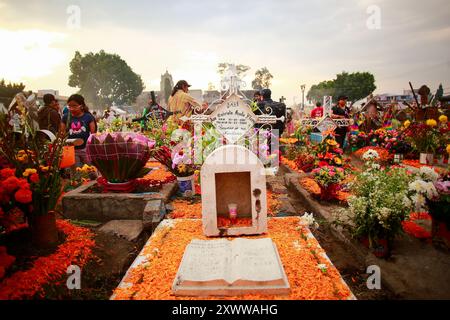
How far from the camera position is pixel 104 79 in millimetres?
53188

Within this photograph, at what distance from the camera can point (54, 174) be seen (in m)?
3.26

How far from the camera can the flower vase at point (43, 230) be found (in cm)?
311

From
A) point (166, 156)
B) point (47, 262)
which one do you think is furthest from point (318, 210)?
point (47, 262)

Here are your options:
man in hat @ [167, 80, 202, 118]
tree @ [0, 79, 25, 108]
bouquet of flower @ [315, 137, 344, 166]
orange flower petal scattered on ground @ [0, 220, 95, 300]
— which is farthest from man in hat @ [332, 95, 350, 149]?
tree @ [0, 79, 25, 108]

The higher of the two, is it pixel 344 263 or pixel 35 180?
pixel 35 180

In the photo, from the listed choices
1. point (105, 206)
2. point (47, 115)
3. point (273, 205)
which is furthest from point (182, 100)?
point (273, 205)

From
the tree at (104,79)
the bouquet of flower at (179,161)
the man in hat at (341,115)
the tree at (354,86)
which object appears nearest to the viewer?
the bouquet of flower at (179,161)

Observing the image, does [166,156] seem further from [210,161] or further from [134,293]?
[134,293]

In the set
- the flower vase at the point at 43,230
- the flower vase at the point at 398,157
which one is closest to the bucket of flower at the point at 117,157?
the flower vase at the point at 43,230

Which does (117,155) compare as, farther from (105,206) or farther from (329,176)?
(329,176)

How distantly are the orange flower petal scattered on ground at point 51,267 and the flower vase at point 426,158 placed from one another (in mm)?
8514

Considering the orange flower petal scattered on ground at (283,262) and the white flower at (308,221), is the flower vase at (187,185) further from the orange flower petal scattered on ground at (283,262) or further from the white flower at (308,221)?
the white flower at (308,221)

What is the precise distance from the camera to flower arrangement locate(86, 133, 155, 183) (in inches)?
189

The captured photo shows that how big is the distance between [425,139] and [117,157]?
8119mm
